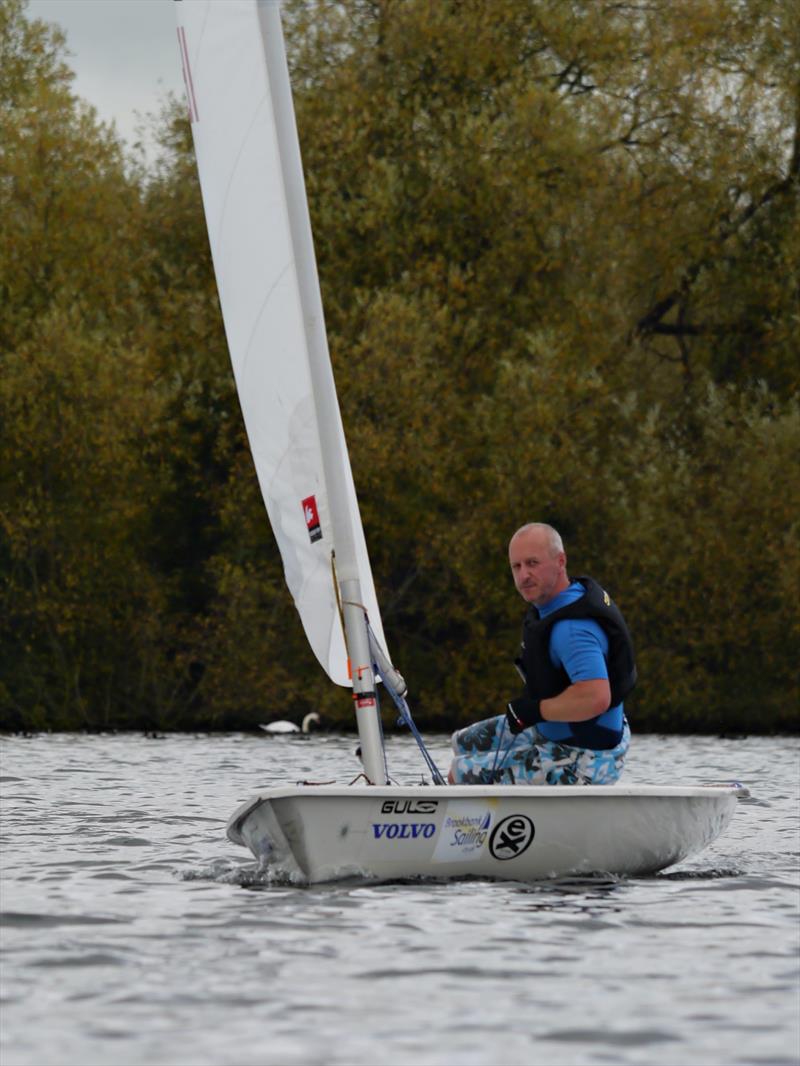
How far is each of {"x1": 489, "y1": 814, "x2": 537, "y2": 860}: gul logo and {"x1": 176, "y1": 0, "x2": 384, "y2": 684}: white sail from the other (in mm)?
1065

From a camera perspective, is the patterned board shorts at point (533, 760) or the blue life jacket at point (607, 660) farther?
the patterned board shorts at point (533, 760)

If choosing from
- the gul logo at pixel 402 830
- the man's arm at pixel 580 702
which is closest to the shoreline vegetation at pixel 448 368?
the man's arm at pixel 580 702

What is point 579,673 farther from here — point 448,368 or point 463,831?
point 448,368

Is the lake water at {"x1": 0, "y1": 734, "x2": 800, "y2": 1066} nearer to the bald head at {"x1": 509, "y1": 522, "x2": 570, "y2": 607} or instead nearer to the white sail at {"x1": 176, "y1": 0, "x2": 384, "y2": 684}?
the bald head at {"x1": 509, "y1": 522, "x2": 570, "y2": 607}

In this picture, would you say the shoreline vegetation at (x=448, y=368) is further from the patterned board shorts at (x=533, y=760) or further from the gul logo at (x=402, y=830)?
the gul logo at (x=402, y=830)

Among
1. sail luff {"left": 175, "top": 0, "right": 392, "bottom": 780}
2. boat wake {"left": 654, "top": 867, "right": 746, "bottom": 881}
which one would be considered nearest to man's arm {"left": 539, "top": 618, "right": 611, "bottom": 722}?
sail luff {"left": 175, "top": 0, "right": 392, "bottom": 780}

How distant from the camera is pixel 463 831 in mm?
8148

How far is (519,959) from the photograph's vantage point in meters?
6.58

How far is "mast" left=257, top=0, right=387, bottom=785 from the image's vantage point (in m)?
8.45

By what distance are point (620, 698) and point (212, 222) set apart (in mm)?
3172

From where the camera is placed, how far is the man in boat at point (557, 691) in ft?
27.1

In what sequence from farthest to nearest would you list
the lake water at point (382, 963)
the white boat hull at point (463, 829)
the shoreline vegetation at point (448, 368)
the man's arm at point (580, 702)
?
the shoreline vegetation at point (448, 368) < the man's arm at point (580, 702) < the white boat hull at point (463, 829) < the lake water at point (382, 963)

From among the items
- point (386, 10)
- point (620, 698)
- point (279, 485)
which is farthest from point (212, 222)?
point (386, 10)

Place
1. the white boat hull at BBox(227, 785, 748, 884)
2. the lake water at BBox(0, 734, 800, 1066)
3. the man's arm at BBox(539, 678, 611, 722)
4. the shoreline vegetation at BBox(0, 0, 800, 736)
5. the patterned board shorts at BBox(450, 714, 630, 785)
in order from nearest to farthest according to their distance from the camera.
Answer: the lake water at BBox(0, 734, 800, 1066), the white boat hull at BBox(227, 785, 748, 884), the man's arm at BBox(539, 678, 611, 722), the patterned board shorts at BBox(450, 714, 630, 785), the shoreline vegetation at BBox(0, 0, 800, 736)
